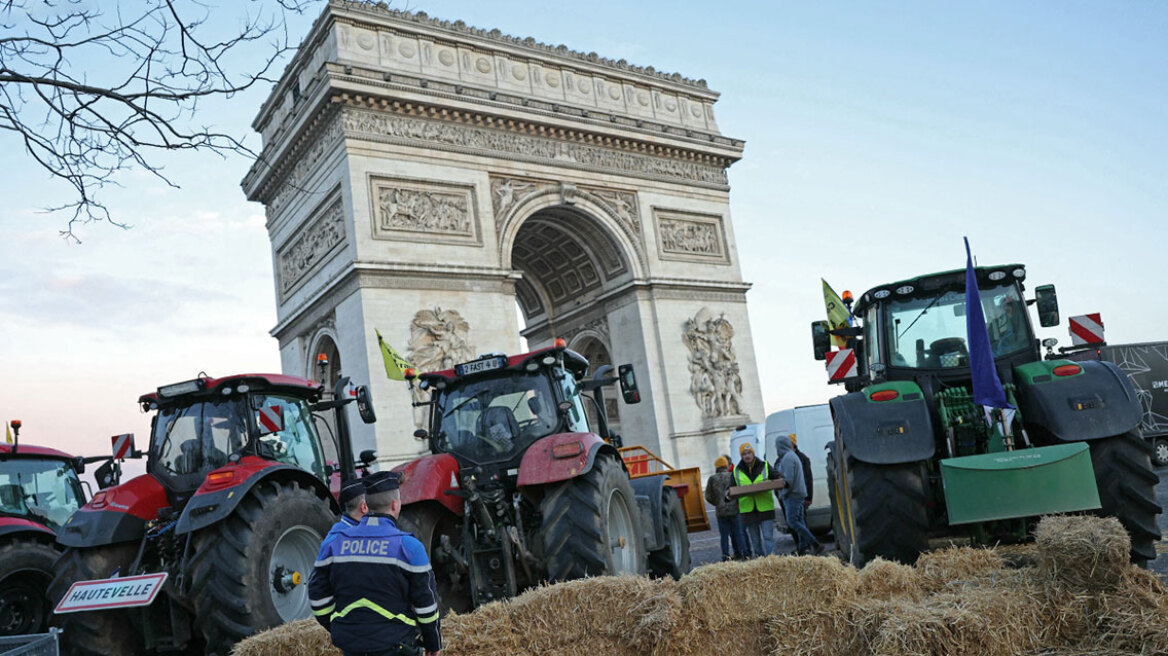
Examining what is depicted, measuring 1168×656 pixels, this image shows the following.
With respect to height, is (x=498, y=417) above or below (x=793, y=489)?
above

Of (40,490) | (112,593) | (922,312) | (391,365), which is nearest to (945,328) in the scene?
(922,312)

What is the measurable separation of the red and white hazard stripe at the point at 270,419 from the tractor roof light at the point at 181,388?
1.52 ft

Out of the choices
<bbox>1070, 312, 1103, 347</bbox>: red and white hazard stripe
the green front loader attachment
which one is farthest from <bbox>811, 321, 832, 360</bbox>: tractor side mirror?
the green front loader attachment

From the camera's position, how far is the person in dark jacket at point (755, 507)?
28.0ft

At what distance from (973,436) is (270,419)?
5.03 m

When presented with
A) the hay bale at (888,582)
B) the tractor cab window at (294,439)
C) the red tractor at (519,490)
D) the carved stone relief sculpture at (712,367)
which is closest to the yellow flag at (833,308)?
the red tractor at (519,490)

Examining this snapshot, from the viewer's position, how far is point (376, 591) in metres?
3.26

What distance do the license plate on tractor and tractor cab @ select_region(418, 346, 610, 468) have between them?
2172 mm

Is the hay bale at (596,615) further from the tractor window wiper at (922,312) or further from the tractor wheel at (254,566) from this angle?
the tractor window wiper at (922,312)

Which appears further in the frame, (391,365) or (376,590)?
(391,365)

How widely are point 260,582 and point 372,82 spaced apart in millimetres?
15939

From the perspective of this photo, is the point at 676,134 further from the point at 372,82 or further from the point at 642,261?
the point at 372,82

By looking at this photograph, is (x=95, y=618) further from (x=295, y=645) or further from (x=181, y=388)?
(x=295, y=645)

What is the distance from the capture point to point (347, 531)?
340 centimetres
